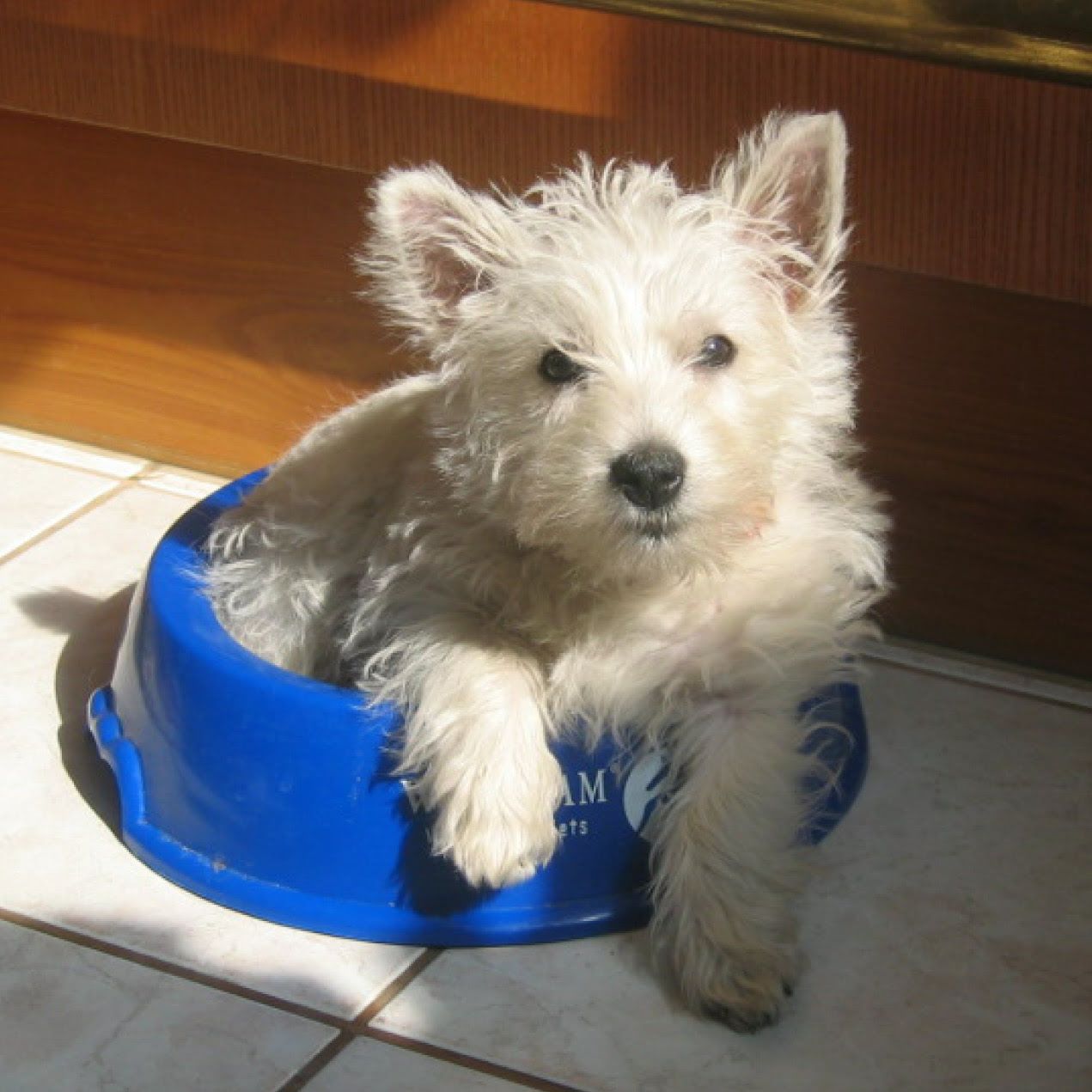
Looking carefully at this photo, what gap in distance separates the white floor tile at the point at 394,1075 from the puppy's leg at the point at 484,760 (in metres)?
0.23

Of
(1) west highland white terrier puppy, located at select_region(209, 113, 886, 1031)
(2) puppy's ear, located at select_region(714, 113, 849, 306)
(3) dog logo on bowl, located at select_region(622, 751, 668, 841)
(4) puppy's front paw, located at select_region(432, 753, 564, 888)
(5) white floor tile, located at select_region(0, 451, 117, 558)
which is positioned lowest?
(5) white floor tile, located at select_region(0, 451, 117, 558)

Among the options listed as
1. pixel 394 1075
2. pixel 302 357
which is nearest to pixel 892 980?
pixel 394 1075

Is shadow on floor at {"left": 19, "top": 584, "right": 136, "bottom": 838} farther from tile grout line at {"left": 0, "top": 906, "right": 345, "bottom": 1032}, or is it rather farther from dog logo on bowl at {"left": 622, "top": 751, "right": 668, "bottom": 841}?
dog logo on bowl at {"left": 622, "top": 751, "right": 668, "bottom": 841}

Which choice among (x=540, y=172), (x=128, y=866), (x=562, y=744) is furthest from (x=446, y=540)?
(x=540, y=172)

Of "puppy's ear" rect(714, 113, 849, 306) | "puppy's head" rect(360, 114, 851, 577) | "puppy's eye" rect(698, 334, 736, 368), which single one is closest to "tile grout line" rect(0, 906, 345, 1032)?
"puppy's head" rect(360, 114, 851, 577)

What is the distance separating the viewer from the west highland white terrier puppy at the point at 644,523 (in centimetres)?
213

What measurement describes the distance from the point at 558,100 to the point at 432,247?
0.67 metres

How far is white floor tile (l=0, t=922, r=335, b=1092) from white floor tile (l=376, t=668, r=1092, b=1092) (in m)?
0.17

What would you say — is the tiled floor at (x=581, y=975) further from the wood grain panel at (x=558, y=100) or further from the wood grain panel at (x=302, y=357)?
the wood grain panel at (x=558, y=100)

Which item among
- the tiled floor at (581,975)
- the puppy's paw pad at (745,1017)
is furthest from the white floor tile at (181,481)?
the puppy's paw pad at (745,1017)

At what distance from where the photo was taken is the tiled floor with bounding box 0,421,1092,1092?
2.03m

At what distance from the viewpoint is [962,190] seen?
2699 mm

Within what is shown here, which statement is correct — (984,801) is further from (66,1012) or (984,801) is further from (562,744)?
(66,1012)

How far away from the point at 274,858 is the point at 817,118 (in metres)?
1.24
